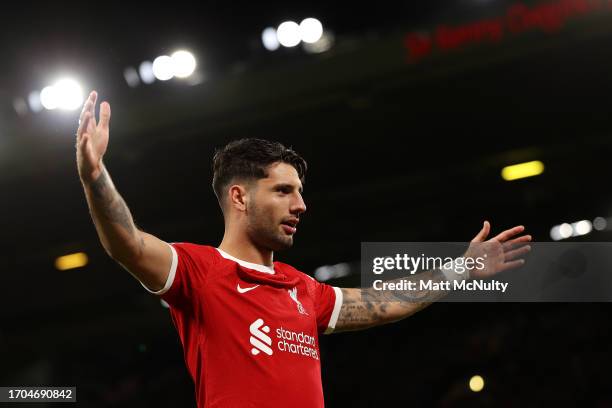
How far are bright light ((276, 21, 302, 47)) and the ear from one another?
25.5 ft

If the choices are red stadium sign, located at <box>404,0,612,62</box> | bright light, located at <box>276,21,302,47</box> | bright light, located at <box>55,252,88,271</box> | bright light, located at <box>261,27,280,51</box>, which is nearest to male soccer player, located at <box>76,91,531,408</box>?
red stadium sign, located at <box>404,0,612,62</box>

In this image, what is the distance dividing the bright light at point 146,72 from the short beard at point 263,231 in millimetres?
8432

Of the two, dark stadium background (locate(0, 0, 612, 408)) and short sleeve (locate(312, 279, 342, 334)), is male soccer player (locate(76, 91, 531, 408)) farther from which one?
dark stadium background (locate(0, 0, 612, 408))

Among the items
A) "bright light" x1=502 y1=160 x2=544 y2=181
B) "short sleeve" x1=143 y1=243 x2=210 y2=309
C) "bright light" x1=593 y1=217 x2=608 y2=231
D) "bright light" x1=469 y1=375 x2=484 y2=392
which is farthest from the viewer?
"bright light" x1=502 y1=160 x2=544 y2=181

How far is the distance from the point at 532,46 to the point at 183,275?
8.55 m

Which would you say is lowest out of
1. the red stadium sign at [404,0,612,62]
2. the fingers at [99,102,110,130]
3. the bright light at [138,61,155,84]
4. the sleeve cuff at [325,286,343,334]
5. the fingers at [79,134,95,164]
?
the sleeve cuff at [325,286,343,334]

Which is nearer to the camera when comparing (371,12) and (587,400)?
(587,400)

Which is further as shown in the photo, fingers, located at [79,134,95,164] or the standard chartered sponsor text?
the standard chartered sponsor text

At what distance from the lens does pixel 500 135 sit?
1123 centimetres

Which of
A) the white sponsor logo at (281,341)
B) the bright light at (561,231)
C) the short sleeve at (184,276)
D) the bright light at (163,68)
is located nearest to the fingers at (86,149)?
the short sleeve at (184,276)

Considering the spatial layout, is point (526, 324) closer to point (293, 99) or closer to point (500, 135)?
point (500, 135)

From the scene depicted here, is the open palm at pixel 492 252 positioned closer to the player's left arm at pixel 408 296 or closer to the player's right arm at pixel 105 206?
the player's left arm at pixel 408 296

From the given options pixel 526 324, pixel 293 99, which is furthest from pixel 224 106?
pixel 526 324

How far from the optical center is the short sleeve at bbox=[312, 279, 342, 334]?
3441 mm
